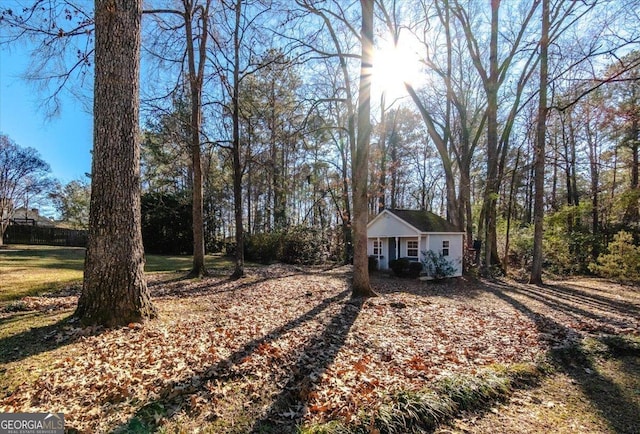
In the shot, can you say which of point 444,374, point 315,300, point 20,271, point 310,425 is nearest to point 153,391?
point 310,425

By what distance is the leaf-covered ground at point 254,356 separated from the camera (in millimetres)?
2717

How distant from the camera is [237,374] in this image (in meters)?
3.35

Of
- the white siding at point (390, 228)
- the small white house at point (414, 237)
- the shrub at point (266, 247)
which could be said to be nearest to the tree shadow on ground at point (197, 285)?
the white siding at point (390, 228)

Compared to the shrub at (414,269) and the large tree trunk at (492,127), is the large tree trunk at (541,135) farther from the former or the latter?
the shrub at (414,269)

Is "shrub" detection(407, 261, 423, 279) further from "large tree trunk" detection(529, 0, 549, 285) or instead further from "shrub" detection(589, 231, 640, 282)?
"shrub" detection(589, 231, 640, 282)

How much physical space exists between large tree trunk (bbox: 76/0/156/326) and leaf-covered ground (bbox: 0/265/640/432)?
36 centimetres

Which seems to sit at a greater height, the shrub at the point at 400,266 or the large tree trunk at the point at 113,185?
the large tree trunk at the point at 113,185

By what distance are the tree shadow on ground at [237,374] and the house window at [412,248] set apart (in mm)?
10451

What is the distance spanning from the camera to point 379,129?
21.3 metres

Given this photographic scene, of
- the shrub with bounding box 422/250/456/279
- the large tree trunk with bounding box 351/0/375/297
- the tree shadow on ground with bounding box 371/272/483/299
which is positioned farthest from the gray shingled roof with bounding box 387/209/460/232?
the large tree trunk with bounding box 351/0/375/297

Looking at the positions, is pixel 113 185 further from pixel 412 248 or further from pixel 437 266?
pixel 412 248

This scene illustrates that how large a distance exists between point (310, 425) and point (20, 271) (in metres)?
10.9

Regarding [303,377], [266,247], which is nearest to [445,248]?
[266,247]

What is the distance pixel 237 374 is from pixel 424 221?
44.3 feet
